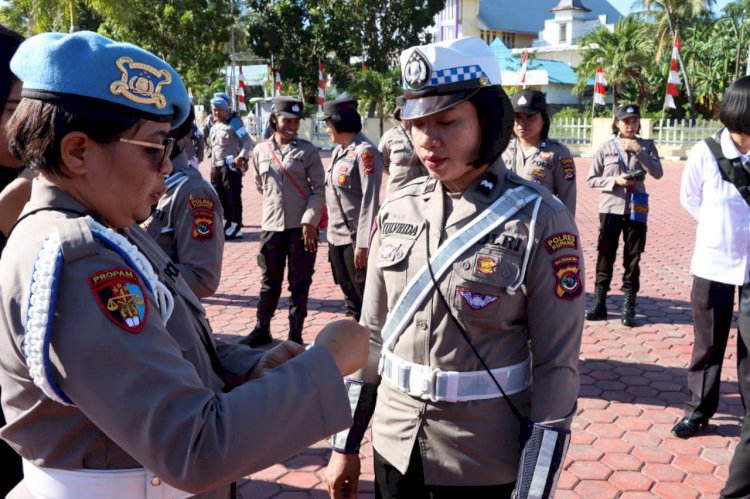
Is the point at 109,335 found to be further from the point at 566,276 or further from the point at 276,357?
the point at 566,276

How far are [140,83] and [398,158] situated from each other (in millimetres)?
5634

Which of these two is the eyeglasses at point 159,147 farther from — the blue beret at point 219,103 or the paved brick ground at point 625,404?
the blue beret at point 219,103

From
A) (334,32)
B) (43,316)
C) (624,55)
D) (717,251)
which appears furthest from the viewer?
A: (624,55)

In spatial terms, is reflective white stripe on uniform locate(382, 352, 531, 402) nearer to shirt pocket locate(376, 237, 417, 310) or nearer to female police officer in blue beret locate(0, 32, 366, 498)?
shirt pocket locate(376, 237, 417, 310)

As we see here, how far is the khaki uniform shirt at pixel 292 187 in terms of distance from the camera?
5.97 meters

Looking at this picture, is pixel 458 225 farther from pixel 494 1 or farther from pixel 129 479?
pixel 494 1

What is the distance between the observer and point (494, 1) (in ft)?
221

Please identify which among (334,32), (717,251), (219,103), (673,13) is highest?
(673,13)

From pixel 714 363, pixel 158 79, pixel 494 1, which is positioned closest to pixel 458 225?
pixel 158 79

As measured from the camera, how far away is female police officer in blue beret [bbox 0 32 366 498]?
1.14 meters

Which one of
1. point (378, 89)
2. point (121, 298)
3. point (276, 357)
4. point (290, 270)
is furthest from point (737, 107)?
point (378, 89)

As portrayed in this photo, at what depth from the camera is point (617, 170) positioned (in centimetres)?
664

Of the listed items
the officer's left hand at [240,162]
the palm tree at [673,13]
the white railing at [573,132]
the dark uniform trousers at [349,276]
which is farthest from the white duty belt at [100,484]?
the palm tree at [673,13]

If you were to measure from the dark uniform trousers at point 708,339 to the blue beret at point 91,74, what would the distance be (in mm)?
3665
